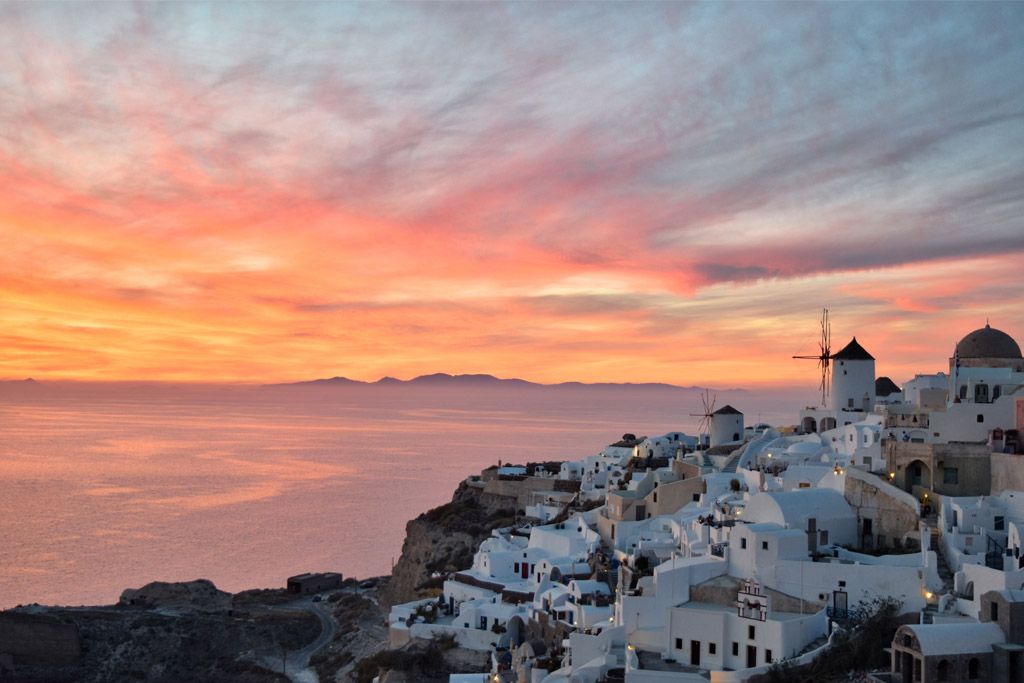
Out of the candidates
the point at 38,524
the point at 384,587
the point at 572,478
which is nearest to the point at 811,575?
the point at 572,478

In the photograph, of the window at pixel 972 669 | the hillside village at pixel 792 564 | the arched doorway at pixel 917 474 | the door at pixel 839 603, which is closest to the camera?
the window at pixel 972 669

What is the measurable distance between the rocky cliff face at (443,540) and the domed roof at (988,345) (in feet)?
82.0

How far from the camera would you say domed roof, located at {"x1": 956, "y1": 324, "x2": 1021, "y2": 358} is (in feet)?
126

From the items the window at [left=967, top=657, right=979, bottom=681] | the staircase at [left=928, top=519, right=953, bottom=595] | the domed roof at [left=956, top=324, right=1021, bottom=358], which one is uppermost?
the domed roof at [left=956, top=324, right=1021, bottom=358]

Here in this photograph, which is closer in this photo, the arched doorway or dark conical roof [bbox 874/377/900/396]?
the arched doorway

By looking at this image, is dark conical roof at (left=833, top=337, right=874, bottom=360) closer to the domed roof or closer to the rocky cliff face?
the domed roof

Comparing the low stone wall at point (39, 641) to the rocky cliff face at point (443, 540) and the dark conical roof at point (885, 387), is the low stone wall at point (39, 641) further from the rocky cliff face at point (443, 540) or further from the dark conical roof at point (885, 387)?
the dark conical roof at point (885, 387)

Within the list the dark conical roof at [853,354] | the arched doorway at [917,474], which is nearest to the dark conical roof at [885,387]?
the dark conical roof at [853,354]

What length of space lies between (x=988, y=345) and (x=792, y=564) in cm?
1891

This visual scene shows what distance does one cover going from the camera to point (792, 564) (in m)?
25.1

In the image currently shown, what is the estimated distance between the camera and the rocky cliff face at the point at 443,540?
169 feet

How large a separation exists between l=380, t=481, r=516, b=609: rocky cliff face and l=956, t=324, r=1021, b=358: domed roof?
25.0 m

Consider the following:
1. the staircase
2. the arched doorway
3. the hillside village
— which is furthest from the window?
the arched doorway

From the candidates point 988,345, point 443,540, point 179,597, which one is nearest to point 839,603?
point 988,345
